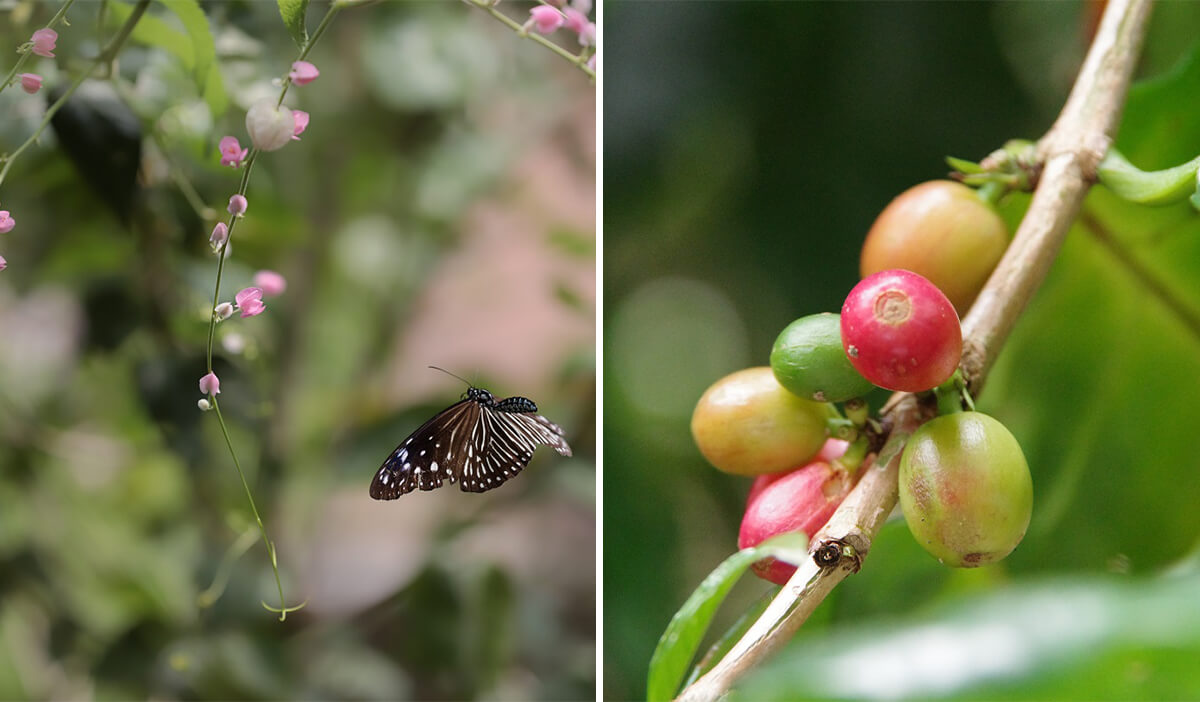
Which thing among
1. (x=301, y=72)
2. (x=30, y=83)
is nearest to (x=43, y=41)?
(x=30, y=83)

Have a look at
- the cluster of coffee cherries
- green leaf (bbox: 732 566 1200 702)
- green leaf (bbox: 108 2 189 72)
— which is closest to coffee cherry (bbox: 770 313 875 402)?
the cluster of coffee cherries

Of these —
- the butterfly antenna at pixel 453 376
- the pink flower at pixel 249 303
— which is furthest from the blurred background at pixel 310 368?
the pink flower at pixel 249 303

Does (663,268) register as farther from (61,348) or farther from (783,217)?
(61,348)

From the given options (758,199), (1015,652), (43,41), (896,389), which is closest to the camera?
(1015,652)

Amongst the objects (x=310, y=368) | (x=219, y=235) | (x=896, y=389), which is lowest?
(x=310, y=368)

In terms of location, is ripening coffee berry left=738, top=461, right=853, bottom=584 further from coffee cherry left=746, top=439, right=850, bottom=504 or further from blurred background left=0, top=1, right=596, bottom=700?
blurred background left=0, top=1, right=596, bottom=700

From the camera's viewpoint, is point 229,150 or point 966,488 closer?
point 966,488

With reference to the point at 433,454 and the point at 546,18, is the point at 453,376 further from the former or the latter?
the point at 546,18

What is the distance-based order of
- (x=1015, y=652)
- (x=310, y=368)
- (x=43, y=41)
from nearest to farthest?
(x=1015, y=652) < (x=43, y=41) < (x=310, y=368)
